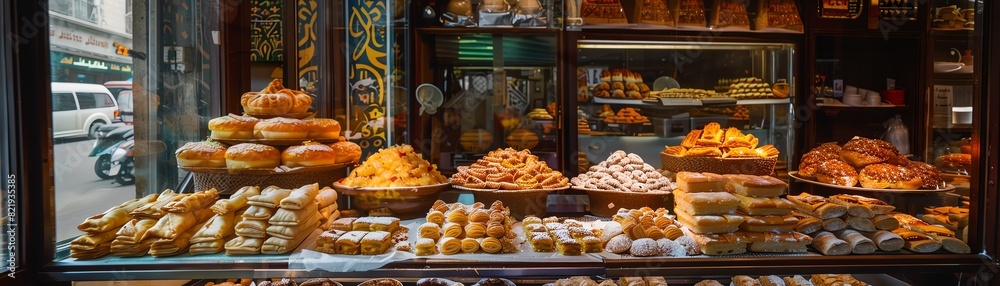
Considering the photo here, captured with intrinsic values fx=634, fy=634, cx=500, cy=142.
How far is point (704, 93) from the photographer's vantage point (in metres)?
4.98

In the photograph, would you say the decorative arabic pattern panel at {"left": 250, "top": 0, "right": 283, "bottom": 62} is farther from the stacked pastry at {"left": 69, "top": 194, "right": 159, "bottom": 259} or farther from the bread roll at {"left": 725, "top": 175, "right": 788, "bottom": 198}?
the bread roll at {"left": 725, "top": 175, "right": 788, "bottom": 198}

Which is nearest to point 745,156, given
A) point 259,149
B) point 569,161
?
point 569,161

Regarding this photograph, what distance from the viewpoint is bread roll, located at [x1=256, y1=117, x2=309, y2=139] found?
2506mm

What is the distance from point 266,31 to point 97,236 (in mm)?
2569

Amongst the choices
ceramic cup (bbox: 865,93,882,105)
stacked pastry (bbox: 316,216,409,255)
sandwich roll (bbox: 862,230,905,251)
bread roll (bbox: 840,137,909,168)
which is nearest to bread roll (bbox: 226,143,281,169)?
stacked pastry (bbox: 316,216,409,255)

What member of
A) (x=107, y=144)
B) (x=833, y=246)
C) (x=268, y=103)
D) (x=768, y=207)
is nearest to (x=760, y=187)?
(x=768, y=207)

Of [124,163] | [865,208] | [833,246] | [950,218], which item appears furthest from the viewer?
[124,163]

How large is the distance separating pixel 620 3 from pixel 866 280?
2.69m

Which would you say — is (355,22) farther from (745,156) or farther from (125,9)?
Result: (745,156)

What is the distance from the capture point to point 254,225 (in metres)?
2.06

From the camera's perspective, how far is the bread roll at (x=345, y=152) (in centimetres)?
264

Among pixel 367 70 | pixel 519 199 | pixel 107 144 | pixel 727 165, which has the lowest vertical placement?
pixel 519 199

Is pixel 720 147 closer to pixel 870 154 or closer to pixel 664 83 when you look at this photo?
pixel 870 154

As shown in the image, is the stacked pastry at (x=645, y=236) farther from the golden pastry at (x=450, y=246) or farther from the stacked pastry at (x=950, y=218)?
the stacked pastry at (x=950, y=218)
